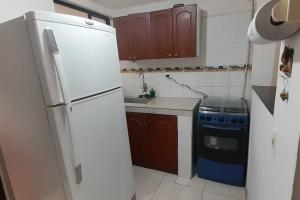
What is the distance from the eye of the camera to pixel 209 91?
2441 mm

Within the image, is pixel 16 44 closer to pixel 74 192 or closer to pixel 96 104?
pixel 96 104

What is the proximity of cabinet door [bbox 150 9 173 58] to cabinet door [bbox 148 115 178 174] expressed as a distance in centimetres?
84

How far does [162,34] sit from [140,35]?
0.31 m

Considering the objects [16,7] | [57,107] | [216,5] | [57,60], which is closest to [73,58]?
[57,60]

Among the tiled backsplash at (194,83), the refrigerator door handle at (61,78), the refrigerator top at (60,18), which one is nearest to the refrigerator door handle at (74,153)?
the refrigerator door handle at (61,78)

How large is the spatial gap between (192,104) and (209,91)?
1.32ft

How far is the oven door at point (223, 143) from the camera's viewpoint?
6.11 ft

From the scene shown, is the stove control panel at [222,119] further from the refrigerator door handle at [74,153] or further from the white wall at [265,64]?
the refrigerator door handle at [74,153]

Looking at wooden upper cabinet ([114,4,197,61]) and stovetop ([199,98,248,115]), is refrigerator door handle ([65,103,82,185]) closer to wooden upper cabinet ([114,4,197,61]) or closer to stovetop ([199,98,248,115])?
stovetop ([199,98,248,115])

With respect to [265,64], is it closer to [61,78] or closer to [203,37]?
[203,37]

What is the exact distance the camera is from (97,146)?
1261mm

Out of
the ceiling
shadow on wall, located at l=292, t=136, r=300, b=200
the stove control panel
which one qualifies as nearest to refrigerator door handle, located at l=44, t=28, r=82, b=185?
shadow on wall, located at l=292, t=136, r=300, b=200

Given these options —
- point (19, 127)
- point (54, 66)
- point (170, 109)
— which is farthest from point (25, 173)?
point (170, 109)

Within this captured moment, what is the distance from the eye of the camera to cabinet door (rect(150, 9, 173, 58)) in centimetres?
219
